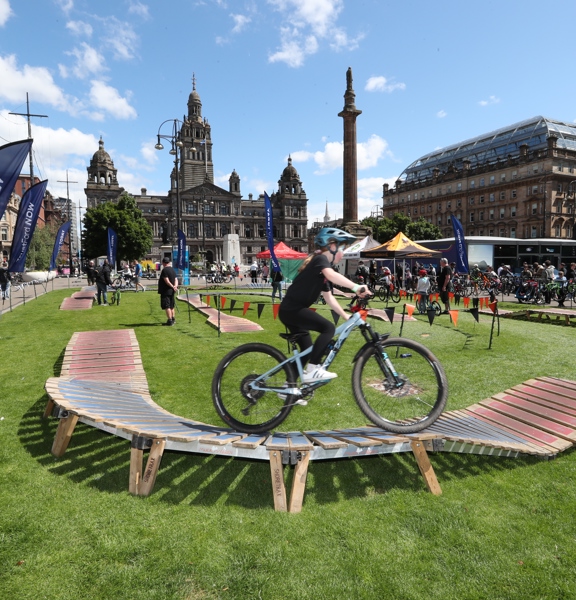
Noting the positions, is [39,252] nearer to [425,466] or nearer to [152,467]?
[152,467]

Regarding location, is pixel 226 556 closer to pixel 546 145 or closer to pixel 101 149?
pixel 546 145

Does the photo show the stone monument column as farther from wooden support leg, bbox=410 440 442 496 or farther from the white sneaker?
wooden support leg, bbox=410 440 442 496

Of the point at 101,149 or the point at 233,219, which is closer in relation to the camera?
the point at 101,149

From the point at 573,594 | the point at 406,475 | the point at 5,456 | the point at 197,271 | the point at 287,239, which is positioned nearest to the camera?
the point at 573,594

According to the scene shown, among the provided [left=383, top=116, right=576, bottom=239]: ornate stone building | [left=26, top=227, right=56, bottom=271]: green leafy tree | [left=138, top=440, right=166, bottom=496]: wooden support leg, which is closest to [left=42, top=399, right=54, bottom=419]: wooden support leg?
[left=138, top=440, right=166, bottom=496]: wooden support leg

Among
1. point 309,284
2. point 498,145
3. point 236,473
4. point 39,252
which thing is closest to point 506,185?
point 498,145

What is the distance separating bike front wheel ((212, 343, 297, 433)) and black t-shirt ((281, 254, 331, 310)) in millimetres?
517

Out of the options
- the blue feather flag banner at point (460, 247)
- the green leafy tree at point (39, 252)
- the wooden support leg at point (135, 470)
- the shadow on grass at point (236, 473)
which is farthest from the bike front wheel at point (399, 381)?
the green leafy tree at point (39, 252)

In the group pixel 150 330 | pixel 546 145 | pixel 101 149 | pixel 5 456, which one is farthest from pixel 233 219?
pixel 5 456

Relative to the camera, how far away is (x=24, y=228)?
11445 millimetres

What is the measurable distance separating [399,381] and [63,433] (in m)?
3.23

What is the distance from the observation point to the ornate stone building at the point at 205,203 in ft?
344

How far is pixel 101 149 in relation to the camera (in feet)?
340

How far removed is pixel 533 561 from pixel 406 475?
4.05 feet
